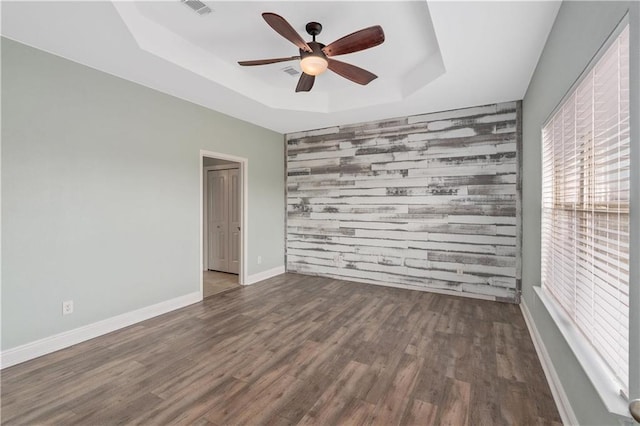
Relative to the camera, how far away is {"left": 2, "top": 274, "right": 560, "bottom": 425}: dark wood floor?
1.94 meters

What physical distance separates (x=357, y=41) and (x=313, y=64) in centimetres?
42

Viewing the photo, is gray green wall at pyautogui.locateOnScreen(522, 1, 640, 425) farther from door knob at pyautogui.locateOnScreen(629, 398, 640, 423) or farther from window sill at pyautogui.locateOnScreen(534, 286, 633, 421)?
door knob at pyautogui.locateOnScreen(629, 398, 640, 423)

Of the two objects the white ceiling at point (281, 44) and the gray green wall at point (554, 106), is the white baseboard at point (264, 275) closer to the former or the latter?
the white ceiling at point (281, 44)

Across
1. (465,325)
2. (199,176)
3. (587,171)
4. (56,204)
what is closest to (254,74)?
(199,176)

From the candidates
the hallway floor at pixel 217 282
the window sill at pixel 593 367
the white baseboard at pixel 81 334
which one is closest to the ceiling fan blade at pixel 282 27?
the window sill at pixel 593 367

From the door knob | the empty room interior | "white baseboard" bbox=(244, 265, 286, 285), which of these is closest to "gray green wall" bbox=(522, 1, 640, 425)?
the empty room interior

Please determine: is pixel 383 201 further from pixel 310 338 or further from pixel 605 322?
pixel 605 322

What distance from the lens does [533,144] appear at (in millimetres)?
3113

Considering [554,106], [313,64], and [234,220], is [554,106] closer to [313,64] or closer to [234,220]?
[313,64]

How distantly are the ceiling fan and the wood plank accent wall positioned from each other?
6.46 feet

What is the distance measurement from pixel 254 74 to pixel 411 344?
142 inches

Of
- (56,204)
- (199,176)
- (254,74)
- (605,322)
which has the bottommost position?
(605,322)

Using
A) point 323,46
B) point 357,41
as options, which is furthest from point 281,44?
point 357,41

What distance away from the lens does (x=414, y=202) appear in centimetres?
459
